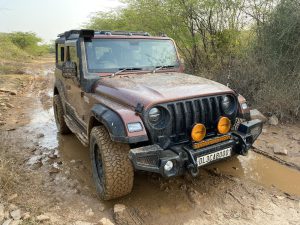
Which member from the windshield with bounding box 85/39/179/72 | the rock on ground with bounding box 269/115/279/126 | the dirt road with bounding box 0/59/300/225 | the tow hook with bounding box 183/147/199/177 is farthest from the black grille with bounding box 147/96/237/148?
the rock on ground with bounding box 269/115/279/126

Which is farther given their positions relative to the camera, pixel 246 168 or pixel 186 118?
pixel 246 168

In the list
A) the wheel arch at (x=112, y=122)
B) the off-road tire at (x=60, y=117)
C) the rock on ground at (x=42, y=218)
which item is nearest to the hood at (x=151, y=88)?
the wheel arch at (x=112, y=122)

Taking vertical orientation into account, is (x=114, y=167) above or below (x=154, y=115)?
below

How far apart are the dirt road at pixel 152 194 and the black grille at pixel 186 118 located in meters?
0.73

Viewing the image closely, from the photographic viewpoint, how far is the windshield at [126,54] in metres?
4.07

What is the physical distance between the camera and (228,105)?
3.66 metres

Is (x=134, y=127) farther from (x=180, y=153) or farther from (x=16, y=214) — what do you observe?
(x=16, y=214)

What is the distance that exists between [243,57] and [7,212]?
19.5ft

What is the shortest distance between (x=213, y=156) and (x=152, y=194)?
88cm

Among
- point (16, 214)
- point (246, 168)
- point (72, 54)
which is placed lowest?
point (16, 214)

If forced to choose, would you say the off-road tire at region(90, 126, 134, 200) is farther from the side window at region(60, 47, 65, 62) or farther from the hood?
the side window at region(60, 47, 65, 62)

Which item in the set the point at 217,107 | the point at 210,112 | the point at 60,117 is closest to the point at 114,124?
the point at 210,112

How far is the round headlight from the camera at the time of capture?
3.12m

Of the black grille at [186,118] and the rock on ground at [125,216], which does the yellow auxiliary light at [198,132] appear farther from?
the rock on ground at [125,216]
